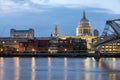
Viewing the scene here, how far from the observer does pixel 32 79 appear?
158 feet

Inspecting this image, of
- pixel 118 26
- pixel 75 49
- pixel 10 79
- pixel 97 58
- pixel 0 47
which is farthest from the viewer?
pixel 75 49

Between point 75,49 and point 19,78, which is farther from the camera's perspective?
point 75,49

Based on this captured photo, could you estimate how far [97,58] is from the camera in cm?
11662

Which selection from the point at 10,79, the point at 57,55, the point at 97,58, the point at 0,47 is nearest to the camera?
the point at 10,79

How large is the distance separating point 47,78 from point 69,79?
2346 mm

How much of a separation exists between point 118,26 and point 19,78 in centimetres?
1400

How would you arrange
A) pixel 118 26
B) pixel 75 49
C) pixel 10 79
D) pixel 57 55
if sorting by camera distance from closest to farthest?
pixel 10 79 → pixel 118 26 → pixel 57 55 → pixel 75 49

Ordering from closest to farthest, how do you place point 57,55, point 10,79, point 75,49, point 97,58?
point 10,79
point 97,58
point 57,55
point 75,49

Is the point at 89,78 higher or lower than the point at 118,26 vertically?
lower

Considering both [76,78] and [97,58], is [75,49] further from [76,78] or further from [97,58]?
[76,78]

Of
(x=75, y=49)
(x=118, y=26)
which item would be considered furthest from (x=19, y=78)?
(x=75, y=49)

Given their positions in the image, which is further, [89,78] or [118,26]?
[118,26]

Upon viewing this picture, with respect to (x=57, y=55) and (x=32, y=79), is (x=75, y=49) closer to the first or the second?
(x=57, y=55)

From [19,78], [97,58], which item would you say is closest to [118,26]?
[19,78]
